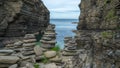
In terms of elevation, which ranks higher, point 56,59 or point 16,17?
point 16,17

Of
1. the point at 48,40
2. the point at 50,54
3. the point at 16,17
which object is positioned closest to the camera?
the point at 50,54

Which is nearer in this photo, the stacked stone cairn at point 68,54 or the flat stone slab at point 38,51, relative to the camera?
the flat stone slab at point 38,51

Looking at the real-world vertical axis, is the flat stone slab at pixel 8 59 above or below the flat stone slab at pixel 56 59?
above

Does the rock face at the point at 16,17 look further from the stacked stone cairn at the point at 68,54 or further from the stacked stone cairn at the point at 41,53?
the stacked stone cairn at the point at 41,53

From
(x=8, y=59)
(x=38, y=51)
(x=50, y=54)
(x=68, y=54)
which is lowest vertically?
(x=68, y=54)

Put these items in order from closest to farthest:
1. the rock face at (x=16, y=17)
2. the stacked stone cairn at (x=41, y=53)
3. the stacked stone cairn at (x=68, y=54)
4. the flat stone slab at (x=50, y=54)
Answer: the stacked stone cairn at (x=41, y=53) → the flat stone slab at (x=50, y=54) → the stacked stone cairn at (x=68, y=54) → the rock face at (x=16, y=17)

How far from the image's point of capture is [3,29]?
47.0 meters

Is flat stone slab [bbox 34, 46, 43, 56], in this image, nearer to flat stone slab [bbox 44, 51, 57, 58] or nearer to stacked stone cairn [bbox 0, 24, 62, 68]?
stacked stone cairn [bbox 0, 24, 62, 68]

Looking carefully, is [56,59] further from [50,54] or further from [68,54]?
[68,54]

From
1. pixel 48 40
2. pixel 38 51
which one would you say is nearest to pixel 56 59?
pixel 38 51

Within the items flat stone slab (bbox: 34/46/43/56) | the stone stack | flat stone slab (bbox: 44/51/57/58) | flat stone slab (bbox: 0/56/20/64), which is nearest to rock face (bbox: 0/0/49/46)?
the stone stack

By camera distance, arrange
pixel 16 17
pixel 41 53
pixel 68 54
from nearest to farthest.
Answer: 1. pixel 41 53
2. pixel 68 54
3. pixel 16 17

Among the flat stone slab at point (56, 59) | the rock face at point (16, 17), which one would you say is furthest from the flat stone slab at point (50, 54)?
the rock face at point (16, 17)

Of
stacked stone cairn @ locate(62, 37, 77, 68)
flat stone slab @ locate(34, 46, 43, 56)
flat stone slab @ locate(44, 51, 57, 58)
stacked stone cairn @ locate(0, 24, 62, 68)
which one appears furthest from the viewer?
stacked stone cairn @ locate(62, 37, 77, 68)
